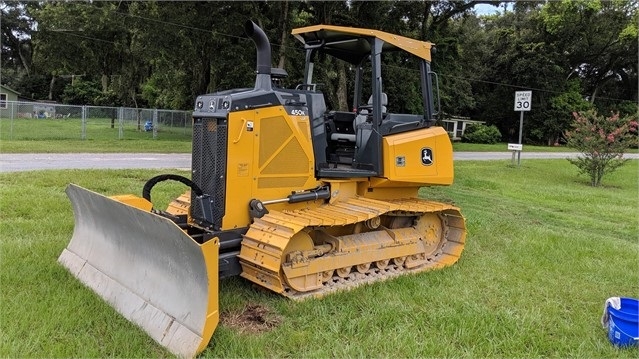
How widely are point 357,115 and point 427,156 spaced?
974 mm

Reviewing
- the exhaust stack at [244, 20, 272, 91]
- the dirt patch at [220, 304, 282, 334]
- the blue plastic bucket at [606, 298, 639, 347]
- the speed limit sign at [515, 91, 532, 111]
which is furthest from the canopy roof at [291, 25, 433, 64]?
the speed limit sign at [515, 91, 532, 111]

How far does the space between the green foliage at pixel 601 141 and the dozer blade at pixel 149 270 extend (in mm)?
16736

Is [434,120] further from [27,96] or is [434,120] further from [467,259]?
[27,96]

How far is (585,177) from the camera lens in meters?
19.8

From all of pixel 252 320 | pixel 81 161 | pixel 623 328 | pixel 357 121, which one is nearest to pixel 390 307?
pixel 252 320

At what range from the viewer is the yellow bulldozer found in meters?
4.03

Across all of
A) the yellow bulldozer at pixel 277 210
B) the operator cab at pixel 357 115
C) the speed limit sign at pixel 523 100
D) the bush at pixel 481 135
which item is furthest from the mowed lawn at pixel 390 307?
the bush at pixel 481 135

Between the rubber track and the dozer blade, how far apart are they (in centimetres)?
78

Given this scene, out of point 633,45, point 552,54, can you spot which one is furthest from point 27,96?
point 633,45

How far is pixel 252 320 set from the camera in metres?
4.20

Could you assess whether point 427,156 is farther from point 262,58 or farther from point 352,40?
point 262,58

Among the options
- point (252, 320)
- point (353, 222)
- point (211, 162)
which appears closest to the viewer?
point (252, 320)

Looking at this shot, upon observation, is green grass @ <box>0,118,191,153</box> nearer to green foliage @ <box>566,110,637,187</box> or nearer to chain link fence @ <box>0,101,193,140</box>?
chain link fence @ <box>0,101,193,140</box>

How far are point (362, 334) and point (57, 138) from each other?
68.0ft
